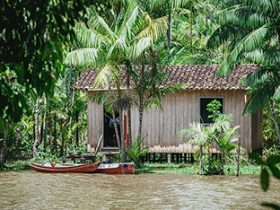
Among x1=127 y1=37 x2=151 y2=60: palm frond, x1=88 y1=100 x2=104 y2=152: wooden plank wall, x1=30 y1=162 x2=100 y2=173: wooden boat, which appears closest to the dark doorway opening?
x1=88 y1=100 x2=104 y2=152: wooden plank wall

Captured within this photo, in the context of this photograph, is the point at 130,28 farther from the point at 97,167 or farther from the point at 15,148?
the point at 15,148

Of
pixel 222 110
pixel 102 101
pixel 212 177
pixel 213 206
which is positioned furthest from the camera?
pixel 222 110

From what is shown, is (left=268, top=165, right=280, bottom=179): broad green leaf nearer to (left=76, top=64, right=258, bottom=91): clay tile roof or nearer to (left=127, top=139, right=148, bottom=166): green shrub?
(left=127, top=139, right=148, bottom=166): green shrub

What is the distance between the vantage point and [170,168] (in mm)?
21125

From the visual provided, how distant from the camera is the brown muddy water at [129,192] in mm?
14312

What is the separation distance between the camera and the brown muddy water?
563 inches

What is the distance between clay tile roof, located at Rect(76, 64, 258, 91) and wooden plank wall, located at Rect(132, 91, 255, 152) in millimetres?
413

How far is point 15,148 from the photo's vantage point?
22875mm

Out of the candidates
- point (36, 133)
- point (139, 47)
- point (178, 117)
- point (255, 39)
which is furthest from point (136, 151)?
point (255, 39)

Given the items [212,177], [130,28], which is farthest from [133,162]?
[130,28]

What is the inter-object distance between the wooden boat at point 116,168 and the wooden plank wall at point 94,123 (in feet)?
9.77

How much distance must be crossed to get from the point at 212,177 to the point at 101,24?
5.49m

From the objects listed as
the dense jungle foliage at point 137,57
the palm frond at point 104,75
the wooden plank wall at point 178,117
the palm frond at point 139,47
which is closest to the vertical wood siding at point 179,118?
the wooden plank wall at point 178,117

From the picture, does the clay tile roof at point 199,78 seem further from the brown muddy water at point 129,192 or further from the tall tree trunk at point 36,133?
the brown muddy water at point 129,192
